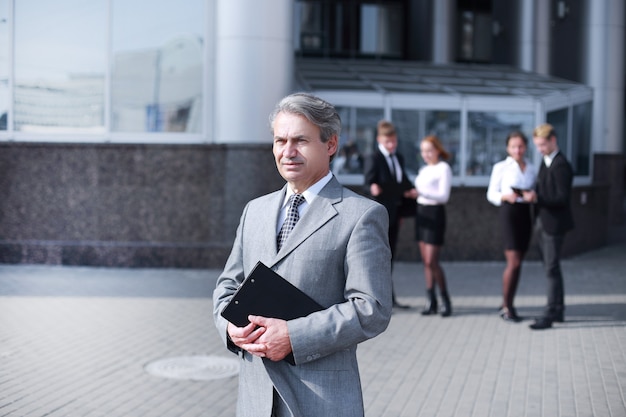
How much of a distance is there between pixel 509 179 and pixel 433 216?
90 cm

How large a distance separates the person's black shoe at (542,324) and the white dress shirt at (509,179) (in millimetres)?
1235

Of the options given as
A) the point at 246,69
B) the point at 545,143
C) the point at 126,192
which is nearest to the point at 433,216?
the point at 545,143

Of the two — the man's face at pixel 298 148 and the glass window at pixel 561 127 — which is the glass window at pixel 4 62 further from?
the man's face at pixel 298 148

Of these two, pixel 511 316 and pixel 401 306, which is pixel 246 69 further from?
pixel 511 316

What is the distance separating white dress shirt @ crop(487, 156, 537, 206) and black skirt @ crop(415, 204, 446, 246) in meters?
0.58

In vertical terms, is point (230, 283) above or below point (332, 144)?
below

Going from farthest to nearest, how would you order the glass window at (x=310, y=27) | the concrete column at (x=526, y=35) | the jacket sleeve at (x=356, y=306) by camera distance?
the glass window at (x=310, y=27) < the concrete column at (x=526, y=35) < the jacket sleeve at (x=356, y=306)

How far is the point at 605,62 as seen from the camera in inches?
780

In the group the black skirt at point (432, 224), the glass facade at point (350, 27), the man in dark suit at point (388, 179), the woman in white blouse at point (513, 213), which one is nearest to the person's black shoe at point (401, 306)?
the man in dark suit at point (388, 179)

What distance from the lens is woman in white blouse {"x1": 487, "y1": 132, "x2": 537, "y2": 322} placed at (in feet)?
29.6

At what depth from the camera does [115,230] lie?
1257cm

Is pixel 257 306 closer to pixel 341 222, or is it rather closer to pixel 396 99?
pixel 341 222

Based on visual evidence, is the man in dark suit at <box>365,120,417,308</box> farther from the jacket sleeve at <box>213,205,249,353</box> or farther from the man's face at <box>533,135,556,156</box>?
the jacket sleeve at <box>213,205,249,353</box>

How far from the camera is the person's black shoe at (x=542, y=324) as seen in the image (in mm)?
8711
